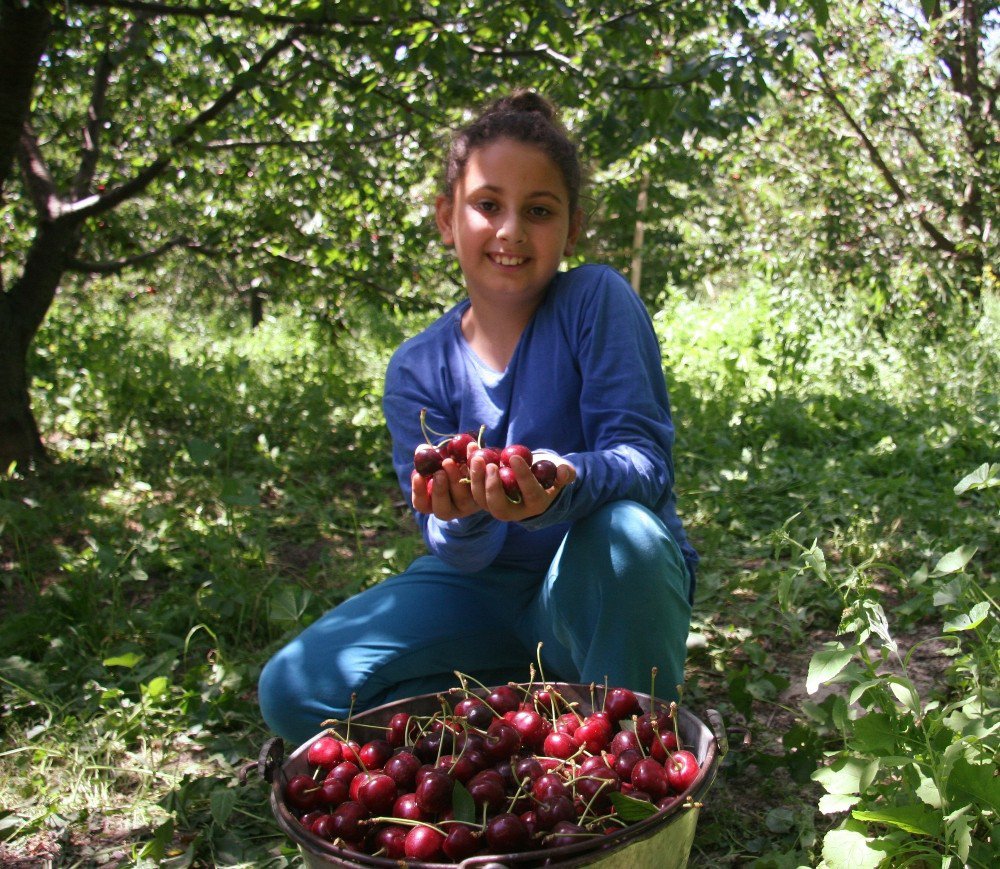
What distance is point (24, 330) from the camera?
434 cm

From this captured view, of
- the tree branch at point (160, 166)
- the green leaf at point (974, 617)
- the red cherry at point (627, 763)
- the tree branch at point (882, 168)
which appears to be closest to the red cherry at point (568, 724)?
the red cherry at point (627, 763)

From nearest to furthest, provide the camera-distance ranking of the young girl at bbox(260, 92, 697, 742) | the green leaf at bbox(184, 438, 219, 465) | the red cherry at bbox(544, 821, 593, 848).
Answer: the red cherry at bbox(544, 821, 593, 848), the young girl at bbox(260, 92, 697, 742), the green leaf at bbox(184, 438, 219, 465)

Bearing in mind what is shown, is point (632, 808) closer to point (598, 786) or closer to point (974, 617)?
point (598, 786)

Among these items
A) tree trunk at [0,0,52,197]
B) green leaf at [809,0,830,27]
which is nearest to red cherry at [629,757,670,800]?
green leaf at [809,0,830,27]

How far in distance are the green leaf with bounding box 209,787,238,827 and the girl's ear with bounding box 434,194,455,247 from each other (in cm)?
126

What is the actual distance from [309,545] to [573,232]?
6.19 ft

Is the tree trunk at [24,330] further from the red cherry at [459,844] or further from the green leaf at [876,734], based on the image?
the green leaf at [876,734]

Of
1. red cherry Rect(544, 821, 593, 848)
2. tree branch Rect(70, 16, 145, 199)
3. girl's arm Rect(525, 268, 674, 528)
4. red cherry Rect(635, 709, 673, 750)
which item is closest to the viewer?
red cherry Rect(544, 821, 593, 848)

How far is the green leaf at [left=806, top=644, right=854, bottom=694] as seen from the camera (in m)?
1.34

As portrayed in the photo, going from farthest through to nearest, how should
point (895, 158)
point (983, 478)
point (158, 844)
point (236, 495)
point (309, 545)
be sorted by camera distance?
1. point (895, 158)
2. point (309, 545)
3. point (236, 495)
4. point (158, 844)
5. point (983, 478)

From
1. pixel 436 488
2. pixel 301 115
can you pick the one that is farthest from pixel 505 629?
pixel 301 115

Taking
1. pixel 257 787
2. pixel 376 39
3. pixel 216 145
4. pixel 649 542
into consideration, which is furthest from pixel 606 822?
pixel 216 145

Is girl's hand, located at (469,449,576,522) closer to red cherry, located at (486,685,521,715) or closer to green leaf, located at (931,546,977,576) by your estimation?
red cherry, located at (486,685,521,715)

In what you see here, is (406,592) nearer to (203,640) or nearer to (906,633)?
(203,640)
